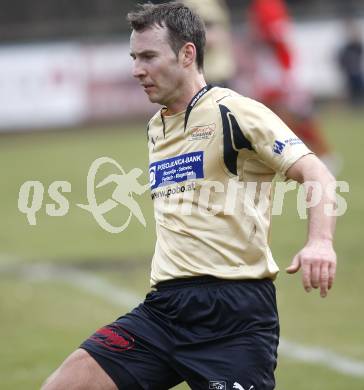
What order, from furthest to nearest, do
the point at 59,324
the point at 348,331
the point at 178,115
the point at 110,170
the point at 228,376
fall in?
the point at 110,170 < the point at 59,324 < the point at 348,331 < the point at 178,115 < the point at 228,376

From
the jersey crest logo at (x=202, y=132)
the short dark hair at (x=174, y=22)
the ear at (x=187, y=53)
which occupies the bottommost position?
the jersey crest logo at (x=202, y=132)

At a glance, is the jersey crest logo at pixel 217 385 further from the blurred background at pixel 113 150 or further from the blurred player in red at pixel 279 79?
the blurred player in red at pixel 279 79

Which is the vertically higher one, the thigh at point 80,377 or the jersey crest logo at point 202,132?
the jersey crest logo at point 202,132

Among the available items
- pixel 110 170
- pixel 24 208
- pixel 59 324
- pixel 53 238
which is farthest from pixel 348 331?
pixel 110 170

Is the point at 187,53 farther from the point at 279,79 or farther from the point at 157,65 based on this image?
the point at 279,79

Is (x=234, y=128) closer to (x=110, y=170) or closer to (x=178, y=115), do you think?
(x=178, y=115)

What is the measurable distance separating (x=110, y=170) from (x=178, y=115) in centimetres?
1431

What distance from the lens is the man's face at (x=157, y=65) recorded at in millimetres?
5117

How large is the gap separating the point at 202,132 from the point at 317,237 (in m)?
0.84

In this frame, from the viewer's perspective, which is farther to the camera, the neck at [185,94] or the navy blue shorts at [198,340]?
the neck at [185,94]

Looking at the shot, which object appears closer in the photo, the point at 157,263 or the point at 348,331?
the point at 157,263

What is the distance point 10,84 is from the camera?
26.0 metres

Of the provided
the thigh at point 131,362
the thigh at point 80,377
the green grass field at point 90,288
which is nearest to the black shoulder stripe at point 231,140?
the thigh at point 131,362

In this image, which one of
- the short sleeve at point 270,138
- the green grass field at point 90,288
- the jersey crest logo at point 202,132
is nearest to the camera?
the short sleeve at point 270,138
